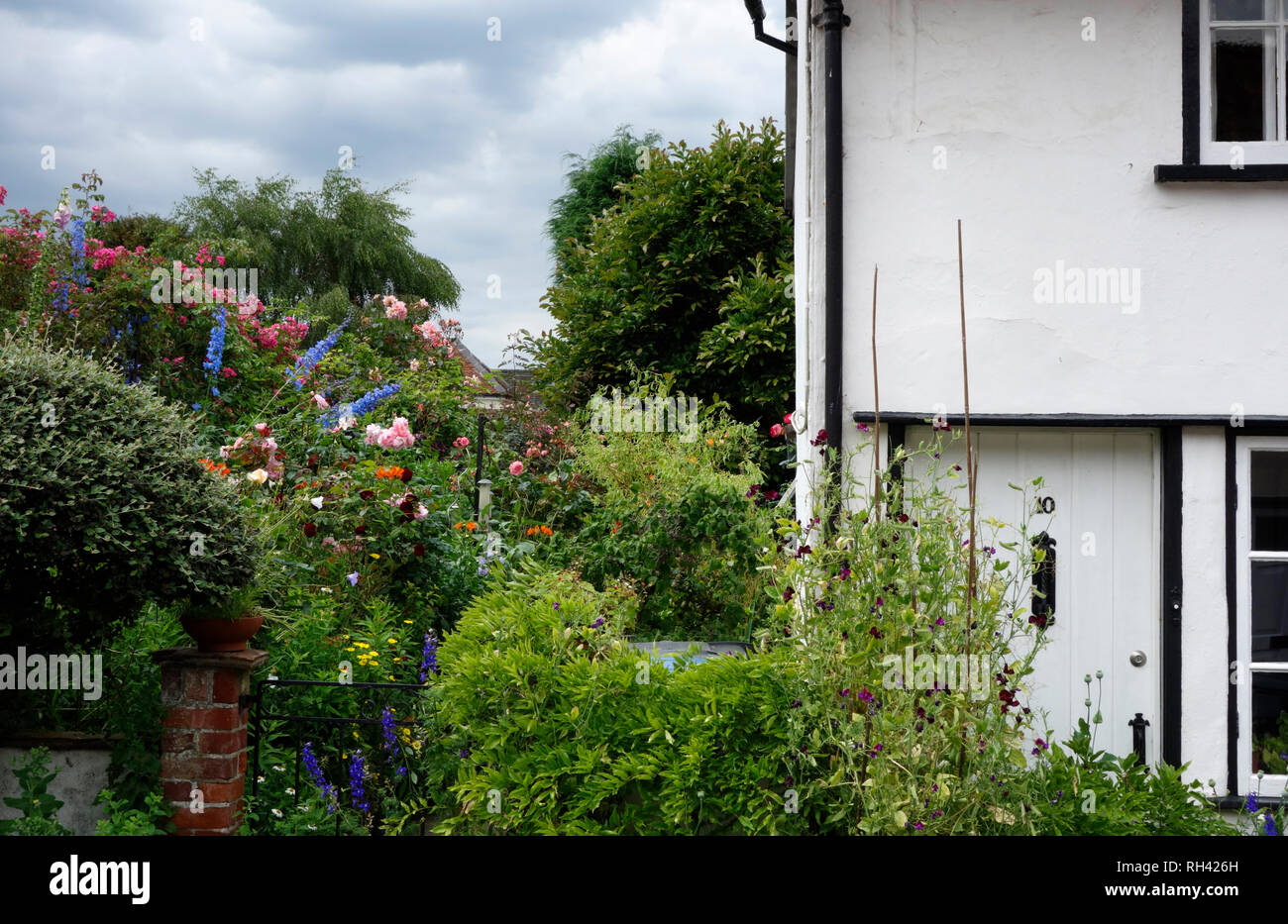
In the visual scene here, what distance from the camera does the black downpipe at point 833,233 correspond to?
5199 mm

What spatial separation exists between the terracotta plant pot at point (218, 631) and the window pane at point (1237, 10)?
5845mm

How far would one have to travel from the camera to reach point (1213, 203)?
5184 mm

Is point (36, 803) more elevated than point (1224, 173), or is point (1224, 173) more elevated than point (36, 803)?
point (1224, 173)

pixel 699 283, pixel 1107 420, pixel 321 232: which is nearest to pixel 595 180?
pixel 321 232

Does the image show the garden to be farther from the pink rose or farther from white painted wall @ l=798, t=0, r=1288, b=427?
white painted wall @ l=798, t=0, r=1288, b=427

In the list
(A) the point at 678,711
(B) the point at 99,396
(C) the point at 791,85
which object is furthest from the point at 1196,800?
(C) the point at 791,85

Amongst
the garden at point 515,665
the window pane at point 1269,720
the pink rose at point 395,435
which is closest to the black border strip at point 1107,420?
the garden at point 515,665

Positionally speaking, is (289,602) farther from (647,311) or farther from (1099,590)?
(647,311)

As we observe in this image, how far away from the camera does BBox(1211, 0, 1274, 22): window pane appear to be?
5.34 m

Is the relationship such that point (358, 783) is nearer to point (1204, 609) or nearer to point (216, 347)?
point (1204, 609)

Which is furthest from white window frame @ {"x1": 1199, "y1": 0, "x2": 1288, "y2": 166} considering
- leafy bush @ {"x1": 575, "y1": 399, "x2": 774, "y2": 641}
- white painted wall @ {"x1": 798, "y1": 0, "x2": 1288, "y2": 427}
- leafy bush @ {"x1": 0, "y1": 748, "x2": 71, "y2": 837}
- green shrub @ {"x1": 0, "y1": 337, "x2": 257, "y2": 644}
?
leafy bush @ {"x1": 0, "y1": 748, "x2": 71, "y2": 837}

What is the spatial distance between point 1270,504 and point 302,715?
5.12m

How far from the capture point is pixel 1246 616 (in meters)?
5.14

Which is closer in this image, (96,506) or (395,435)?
(96,506)
